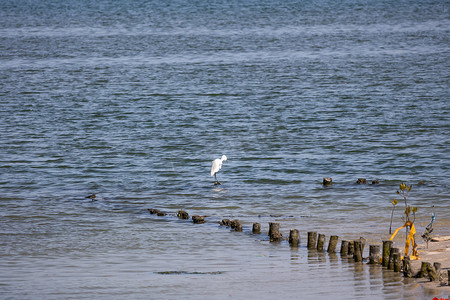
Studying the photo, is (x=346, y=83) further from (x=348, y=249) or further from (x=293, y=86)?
(x=348, y=249)

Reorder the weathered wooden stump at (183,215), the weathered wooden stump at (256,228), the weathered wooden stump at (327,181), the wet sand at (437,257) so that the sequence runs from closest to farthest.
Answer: the wet sand at (437,257)
the weathered wooden stump at (256,228)
the weathered wooden stump at (183,215)
the weathered wooden stump at (327,181)

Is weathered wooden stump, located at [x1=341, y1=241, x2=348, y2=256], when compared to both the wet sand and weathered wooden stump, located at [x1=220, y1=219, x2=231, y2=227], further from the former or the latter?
weathered wooden stump, located at [x1=220, y1=219, x2=231, y2=227]

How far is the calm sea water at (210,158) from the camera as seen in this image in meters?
16.3

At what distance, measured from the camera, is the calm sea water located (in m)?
16.3

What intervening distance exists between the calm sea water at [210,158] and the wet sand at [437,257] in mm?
362

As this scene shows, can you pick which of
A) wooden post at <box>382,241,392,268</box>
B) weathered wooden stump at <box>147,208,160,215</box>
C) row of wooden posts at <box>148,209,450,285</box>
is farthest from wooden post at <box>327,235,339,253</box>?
weathered wooden stump at <box>147,208,160,215</box>

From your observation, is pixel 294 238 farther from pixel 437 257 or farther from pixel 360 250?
pixel 437 257

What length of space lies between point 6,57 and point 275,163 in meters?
36.7

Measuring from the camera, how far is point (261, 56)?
58.8m

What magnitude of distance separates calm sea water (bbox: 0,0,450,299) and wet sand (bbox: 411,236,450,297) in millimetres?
362

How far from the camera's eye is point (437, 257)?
53.0ft

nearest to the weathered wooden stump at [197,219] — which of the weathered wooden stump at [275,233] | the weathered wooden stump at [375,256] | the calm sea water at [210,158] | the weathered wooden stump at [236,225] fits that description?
the calm sea water at [210,158]

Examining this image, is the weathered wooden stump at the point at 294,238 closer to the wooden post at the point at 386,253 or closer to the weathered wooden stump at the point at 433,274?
the wooden post at the point at 386,253

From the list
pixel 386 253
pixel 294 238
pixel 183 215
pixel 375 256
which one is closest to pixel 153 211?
pixel 183 215
